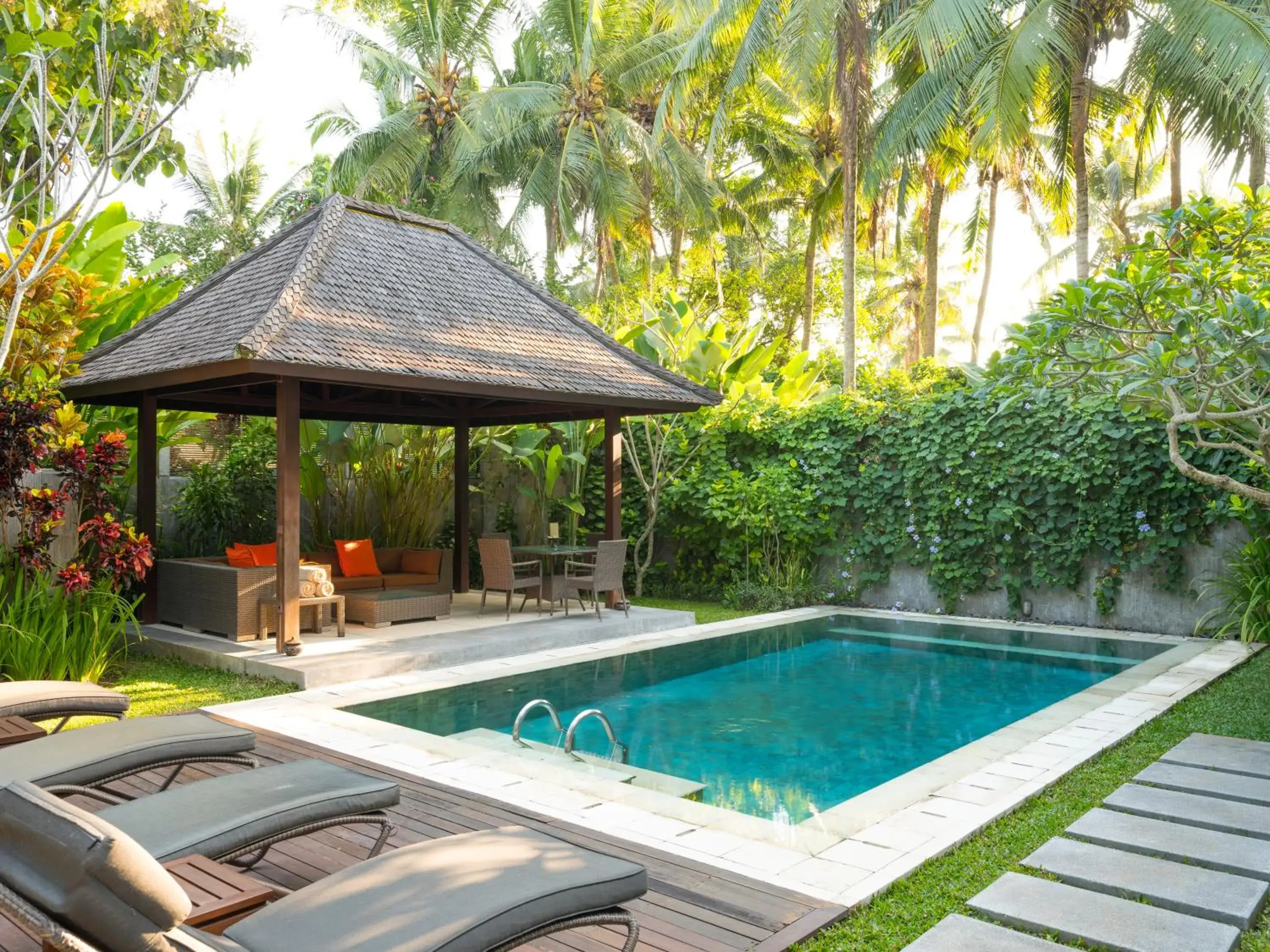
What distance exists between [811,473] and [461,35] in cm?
1822

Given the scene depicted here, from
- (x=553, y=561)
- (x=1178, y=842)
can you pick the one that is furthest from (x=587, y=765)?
(x=553, y=561)

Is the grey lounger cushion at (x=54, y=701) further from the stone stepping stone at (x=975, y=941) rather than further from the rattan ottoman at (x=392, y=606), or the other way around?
the rattan ottoman at (x=392, y=606)

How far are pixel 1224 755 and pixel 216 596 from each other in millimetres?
8260

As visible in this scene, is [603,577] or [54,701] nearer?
[54,701]

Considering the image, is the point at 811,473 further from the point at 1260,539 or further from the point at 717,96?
the point at 717,96

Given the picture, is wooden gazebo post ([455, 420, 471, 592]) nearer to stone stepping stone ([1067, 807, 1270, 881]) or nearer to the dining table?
the dining table

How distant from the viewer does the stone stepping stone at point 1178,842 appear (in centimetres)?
393

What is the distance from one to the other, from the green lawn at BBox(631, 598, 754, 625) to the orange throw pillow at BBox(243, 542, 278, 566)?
15.2 ft

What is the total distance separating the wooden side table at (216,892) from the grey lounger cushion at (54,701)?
220 cm

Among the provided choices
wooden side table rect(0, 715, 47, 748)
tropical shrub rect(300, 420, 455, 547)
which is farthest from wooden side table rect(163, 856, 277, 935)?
tropical shrub rect(300, 420, 455, 547)

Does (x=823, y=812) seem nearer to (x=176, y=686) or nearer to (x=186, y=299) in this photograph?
(x=176, y=686)

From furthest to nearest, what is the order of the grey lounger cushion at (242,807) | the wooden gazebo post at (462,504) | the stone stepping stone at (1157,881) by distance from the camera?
the wooden gazebo post at (462,504)
the stone stepping stone at (1157,881)
the grey lounger cushion at (242,807)

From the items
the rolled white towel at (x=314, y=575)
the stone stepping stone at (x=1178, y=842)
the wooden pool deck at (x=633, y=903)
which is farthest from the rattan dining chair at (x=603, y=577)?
the stone stepping stone at (x=1178, y=842)

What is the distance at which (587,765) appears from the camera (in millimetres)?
5852
